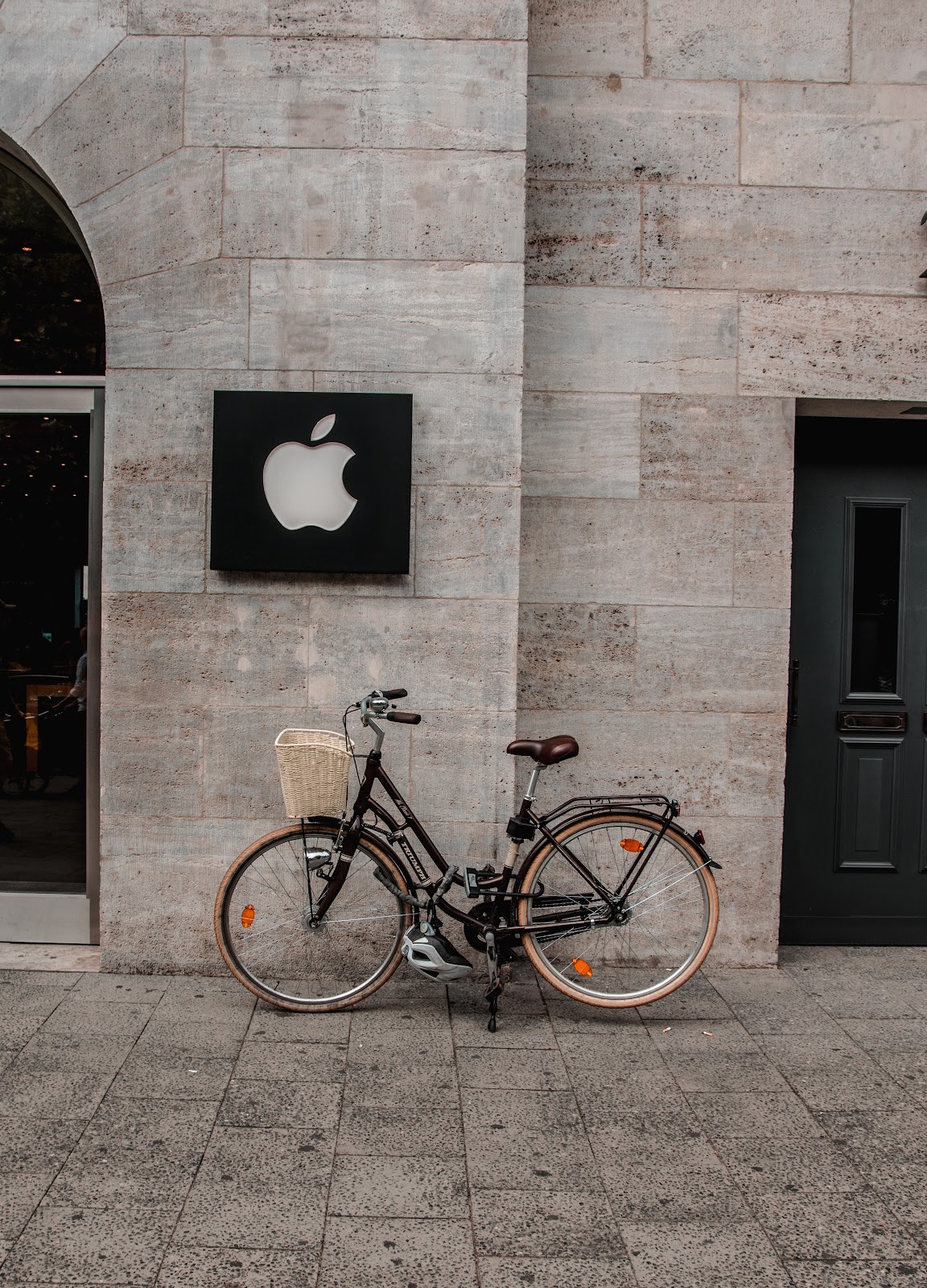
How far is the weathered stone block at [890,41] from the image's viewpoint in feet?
16.7

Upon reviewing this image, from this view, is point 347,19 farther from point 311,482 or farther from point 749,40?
point 311,482

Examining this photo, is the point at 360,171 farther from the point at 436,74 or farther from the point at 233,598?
the point at 233,598

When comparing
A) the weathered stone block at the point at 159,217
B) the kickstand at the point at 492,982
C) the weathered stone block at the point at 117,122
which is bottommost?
the kickstand at the point at 492,982

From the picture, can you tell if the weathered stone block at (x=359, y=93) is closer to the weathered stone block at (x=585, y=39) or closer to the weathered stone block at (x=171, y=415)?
the weathered stone block at (x=585, y=39)

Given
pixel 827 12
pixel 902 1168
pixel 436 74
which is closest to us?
pixel 902 1168

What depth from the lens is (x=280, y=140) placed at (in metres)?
4.69

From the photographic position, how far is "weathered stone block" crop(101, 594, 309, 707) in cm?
476

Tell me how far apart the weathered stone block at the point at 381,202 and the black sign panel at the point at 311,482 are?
0.72 metres

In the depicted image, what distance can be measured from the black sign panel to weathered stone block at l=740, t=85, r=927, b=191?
2265 mm

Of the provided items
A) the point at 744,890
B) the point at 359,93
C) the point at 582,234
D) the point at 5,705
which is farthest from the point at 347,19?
the point at 744,890

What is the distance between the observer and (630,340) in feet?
16.7

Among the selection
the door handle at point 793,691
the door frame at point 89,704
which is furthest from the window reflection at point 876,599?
the door frame at point 89,704

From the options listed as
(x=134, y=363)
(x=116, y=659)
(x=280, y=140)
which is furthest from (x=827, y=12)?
(x=116, y=659)

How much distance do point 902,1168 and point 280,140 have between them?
4765 millimetres
